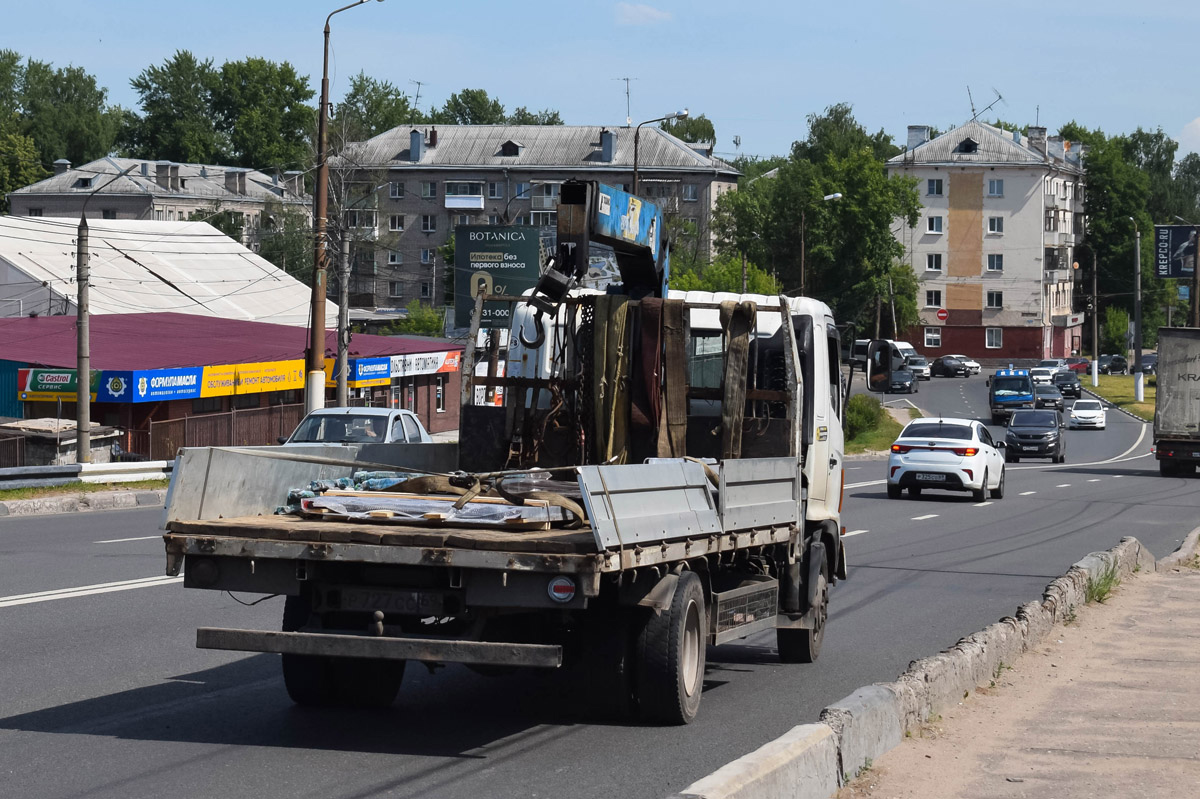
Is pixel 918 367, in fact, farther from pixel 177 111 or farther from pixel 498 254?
pixel 177 111

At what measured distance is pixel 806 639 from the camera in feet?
31.8

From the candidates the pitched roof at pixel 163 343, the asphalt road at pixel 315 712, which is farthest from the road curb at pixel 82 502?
the pitched roof at pixel 163 343

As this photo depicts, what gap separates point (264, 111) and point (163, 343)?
77091mm

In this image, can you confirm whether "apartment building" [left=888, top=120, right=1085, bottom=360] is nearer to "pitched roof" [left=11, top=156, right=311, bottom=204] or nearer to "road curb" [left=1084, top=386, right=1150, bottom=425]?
"road curb" [left=1084, top=386, right=1150, bottom=425]

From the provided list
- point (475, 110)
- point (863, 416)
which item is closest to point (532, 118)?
point (475, 110)

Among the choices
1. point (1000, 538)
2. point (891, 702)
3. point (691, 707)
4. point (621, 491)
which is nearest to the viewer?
point (621, 491)

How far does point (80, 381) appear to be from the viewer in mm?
26562

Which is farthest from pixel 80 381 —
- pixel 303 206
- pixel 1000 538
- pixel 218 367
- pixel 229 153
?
pixel 229 153

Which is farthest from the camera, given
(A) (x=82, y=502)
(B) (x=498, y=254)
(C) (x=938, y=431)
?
(B) (x=498, y=254)

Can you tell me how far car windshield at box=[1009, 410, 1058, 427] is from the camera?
153ft

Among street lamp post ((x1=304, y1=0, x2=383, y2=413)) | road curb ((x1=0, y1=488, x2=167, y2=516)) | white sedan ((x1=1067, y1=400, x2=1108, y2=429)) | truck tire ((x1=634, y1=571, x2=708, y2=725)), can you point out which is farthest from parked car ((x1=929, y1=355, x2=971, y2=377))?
truck tire ((x1=634, y1=571, x2=708, y2=725))

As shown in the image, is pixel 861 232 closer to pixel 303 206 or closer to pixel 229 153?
pixel 303 206

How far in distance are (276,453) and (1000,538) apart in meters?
14.4

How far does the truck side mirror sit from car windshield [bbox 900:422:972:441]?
17414 mm
